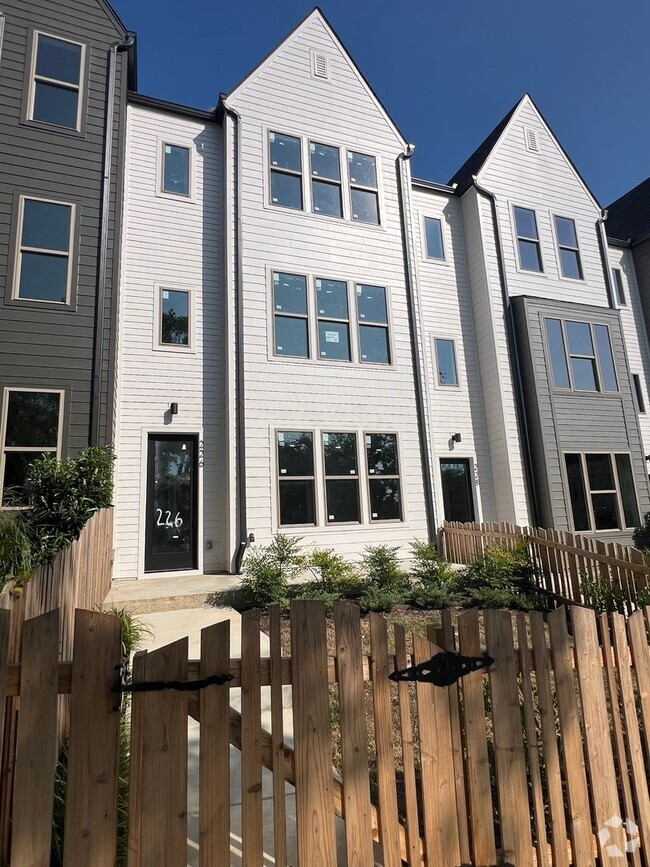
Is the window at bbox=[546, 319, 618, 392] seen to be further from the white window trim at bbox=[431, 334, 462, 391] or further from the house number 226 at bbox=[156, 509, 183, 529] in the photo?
the house number 226 at bbox=[156, 509, 183, 529]

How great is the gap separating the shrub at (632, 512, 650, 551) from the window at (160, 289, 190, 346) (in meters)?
11.3

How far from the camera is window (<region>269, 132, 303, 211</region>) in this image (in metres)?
10.6

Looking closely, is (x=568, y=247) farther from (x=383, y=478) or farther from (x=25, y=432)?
(x=25, y=432)

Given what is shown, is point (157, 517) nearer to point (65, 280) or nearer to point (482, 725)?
point (65, 280)

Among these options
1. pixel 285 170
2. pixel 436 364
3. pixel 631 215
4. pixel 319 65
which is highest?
pixel 319 65

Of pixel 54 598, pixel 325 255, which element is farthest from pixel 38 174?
pixel 54 598

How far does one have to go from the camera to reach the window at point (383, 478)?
995cm

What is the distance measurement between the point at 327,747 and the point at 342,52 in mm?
14970

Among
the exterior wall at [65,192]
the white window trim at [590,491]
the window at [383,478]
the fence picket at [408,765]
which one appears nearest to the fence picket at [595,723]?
the fence picket at [408,765]

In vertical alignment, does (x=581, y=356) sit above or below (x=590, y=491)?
above

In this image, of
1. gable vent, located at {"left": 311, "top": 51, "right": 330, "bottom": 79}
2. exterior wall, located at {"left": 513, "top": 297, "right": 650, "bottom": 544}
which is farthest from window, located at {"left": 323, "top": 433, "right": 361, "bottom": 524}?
gable vent, located at {"left": 311, "top": 51, "right": 330, "bottom": 79}

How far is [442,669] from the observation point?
198 centimetres

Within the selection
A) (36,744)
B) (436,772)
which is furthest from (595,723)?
(36,744)

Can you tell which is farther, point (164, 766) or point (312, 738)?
point (312, 738)
